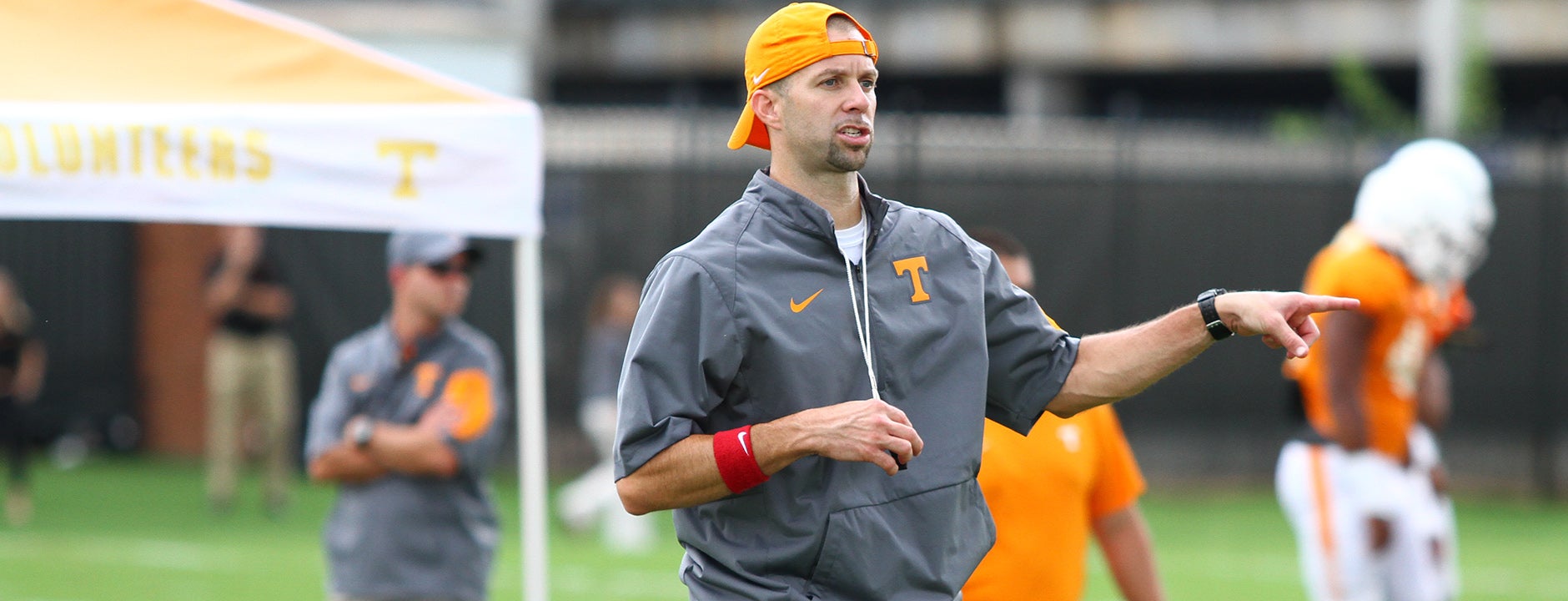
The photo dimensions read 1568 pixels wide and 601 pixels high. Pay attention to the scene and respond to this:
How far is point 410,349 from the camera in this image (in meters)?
6.41

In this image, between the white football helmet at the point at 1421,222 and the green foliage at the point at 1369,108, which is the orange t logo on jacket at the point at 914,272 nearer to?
the white football helmet at the point at 1421,222

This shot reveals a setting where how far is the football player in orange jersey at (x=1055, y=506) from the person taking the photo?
15.9ft

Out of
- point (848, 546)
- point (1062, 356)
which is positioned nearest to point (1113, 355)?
point (1062, 356)

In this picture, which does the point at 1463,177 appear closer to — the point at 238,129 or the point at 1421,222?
the point at 1421,222

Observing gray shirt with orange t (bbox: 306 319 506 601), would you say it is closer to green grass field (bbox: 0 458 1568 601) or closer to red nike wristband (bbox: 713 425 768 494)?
red nike wristband (bbox: 713 425 768 494)

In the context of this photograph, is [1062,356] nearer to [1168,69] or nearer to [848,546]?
[848,546]

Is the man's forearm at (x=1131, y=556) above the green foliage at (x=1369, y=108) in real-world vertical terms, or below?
below

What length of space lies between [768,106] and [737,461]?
793 mm

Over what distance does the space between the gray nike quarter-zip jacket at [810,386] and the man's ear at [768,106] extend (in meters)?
0.12

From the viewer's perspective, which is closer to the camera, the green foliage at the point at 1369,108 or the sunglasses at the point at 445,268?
the sunglasses at the point at 445,268

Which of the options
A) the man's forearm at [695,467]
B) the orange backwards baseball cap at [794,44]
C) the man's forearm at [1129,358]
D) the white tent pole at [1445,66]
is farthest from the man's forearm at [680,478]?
the white tent pole at [1445,66]

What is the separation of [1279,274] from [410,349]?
34.8 ft

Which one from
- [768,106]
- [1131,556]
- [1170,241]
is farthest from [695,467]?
[1170,241]

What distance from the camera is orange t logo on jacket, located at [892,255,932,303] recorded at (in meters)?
3.94
